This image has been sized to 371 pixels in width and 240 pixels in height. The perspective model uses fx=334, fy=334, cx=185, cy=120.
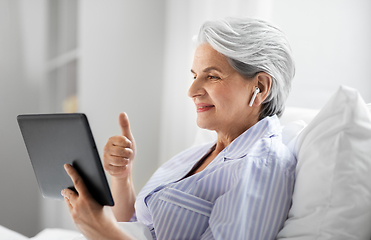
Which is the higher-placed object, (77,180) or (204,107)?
(204,107)

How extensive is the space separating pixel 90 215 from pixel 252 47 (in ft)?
2.17

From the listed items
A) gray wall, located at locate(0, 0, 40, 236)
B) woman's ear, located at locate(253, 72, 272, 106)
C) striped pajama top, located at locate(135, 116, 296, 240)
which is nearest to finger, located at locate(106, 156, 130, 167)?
striped pajama top, located at locate(135, 116, 296, 240)

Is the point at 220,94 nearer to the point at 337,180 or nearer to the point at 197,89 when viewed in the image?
the point at 197,89

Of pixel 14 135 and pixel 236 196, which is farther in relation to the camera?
pixel 14 135

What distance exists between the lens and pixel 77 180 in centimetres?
86

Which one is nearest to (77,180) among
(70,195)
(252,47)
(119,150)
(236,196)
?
(70,195)

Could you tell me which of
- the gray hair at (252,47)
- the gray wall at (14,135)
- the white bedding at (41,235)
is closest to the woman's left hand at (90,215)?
the white bedding at (41,235)

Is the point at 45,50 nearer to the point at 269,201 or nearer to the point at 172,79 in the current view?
the point at 172,79

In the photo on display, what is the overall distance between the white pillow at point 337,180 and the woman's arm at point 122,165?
0.56 m

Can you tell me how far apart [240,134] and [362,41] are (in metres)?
0.78

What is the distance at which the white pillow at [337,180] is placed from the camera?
0.73 meters

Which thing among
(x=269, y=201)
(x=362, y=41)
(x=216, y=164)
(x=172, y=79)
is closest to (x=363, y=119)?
(x=269, y=201)

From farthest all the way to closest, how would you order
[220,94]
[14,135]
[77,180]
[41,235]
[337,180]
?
[14,135], [41,235], [220,94], [77,180], [337,180]

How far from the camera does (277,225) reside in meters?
0.84
